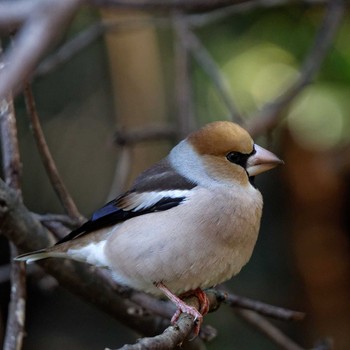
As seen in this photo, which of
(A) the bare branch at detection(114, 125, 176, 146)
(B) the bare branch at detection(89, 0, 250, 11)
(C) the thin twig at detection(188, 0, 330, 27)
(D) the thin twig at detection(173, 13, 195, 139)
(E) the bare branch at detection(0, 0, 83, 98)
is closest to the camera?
(E) the bare branch at detection(0, 0, 83, 98)

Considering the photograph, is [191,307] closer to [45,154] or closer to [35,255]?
[35,255]

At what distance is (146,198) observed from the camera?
311cm

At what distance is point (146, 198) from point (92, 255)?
32 centimetres

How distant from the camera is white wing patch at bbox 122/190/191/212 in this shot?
10.1 ft

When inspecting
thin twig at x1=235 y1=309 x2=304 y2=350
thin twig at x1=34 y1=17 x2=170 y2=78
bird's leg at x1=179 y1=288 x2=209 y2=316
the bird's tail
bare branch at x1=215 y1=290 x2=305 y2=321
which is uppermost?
thin twig at x1=34 y1=17 x2=170 y2=78

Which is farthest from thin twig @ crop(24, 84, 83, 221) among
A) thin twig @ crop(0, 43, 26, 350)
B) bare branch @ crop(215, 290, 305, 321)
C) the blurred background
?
the blurred background

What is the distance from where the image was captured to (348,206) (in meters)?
4.80

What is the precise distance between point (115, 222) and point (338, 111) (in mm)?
2287

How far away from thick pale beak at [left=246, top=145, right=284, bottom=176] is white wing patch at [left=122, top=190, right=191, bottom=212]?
286 mm

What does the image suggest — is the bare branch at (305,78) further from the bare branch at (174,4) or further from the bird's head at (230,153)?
the bird's head at (230,153)

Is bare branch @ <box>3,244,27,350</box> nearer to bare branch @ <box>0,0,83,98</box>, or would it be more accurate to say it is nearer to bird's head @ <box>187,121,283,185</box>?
bird's head @ <box>187,121,283,185</box>

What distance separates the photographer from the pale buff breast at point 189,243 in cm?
291

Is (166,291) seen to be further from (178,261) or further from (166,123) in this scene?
(166,123)

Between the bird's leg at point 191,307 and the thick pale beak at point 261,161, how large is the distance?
1.80 ft
